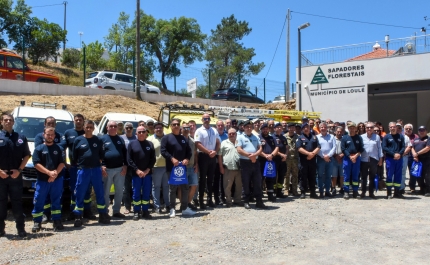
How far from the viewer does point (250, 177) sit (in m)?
9.23

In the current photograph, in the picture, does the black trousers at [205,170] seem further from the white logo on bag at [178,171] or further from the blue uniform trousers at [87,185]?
the blue uniform trousers at [87,185]

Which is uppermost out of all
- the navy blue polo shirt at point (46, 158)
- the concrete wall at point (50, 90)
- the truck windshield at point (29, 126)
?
the concrete wall at point (50, 90)

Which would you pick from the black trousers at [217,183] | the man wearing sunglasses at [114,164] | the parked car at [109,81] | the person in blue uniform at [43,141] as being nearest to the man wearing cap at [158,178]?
the man wearing sunglasses at [114,164]

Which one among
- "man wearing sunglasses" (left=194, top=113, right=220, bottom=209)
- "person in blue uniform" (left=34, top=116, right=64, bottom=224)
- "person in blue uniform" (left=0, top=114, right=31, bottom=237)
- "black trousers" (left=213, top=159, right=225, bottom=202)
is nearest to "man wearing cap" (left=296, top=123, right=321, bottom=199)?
"black trousers" (left=213, top=159, right=225, bottom=202)

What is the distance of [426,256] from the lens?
571cm

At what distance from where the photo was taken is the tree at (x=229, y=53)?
151 ft

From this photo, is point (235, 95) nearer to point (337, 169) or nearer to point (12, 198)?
point (337, 169)

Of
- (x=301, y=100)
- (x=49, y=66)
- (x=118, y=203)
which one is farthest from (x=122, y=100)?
(x=49, y=66)

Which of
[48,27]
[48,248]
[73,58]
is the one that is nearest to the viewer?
[48,248]

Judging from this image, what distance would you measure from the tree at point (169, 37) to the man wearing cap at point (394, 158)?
30.5 m

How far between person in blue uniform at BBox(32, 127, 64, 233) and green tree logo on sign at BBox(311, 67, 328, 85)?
1681 cm

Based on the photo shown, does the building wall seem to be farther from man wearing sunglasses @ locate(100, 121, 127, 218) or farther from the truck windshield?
man wearing sunglasses @ locate(100, 121, 127, 218)

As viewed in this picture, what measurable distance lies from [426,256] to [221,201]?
4967 mm

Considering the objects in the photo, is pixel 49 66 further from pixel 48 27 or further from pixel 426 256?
pixel 426 256
